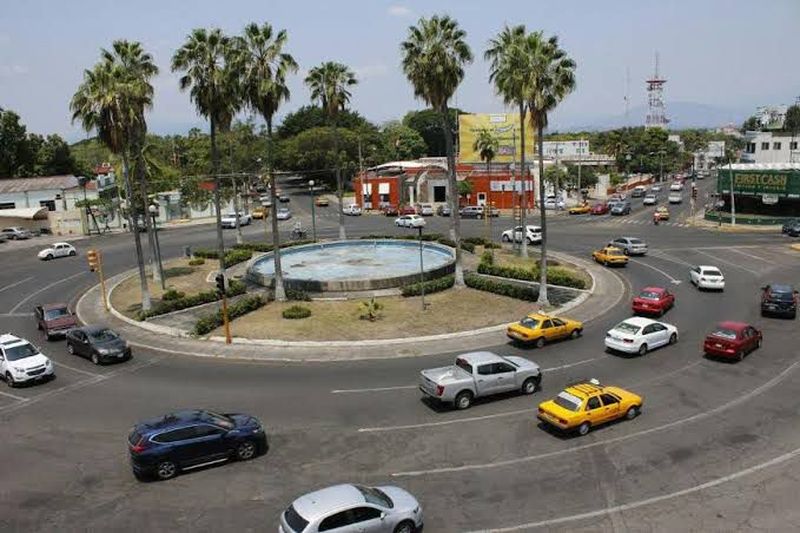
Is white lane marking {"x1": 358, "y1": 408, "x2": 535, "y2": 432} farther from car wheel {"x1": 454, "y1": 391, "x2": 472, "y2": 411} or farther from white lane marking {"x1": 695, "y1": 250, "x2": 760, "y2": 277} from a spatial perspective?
white lane marking {"x1": 695, "y1": 250, "x2": 760, "y2": 277}

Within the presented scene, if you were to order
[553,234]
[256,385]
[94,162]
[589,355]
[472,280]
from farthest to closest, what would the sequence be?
1. [94,162]
2. [553,234]
3. [472,280]
4. [589,355]
5. [256,385]

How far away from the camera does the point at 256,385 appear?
93.3 ft

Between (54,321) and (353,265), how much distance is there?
23.0m

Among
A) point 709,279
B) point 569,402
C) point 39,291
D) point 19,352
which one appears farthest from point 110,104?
point 709,279

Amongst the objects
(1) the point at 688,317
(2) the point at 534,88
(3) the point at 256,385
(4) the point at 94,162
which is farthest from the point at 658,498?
(4) the point at 94,162

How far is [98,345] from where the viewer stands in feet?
106

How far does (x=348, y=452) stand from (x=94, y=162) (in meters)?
145

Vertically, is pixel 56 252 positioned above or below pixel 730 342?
above

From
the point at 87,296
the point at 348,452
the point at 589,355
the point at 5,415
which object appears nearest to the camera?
the point at 348,452

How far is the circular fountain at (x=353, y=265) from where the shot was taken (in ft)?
146

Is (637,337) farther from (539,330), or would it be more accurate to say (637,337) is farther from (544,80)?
(544,80)

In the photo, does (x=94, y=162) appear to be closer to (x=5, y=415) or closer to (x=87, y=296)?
(x=87, y=296)

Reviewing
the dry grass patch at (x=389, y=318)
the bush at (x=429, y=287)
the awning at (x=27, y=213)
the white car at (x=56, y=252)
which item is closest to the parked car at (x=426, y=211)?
the white car at (x=56, y=252)

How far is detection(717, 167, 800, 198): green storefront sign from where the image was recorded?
80625 mm
